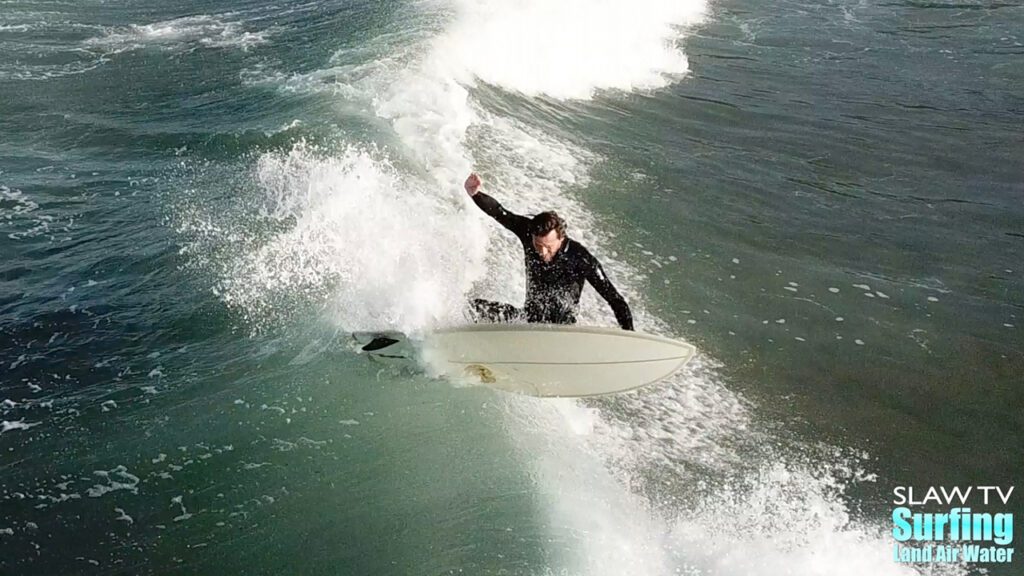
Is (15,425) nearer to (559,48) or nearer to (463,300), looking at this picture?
(463,300)

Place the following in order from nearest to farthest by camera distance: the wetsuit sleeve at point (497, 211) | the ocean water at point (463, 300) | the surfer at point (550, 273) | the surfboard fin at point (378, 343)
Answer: the ocean water at point (463, 300) < the surfer at point (550, 273) < the wetsuit sleeve at point (497, 211) < the surfboard fin at point (378, 343)

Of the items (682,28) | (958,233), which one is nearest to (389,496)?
(958,233)

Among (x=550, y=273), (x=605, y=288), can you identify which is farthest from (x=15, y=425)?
(x=605, y=288)

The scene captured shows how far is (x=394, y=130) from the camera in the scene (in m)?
13.4

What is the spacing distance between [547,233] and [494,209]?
908 mm

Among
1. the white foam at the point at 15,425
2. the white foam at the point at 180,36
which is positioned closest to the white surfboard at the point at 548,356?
the white foam at the point at 15,425

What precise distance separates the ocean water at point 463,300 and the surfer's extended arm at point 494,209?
117 centimetres

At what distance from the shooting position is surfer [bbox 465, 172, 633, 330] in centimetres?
663

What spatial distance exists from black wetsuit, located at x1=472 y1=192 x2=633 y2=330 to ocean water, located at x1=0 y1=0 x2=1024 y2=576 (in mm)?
946

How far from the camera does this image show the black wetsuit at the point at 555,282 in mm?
6707

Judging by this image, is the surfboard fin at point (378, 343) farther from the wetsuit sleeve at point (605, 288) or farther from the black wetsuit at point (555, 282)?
the wetsuit sleeve at point (605, 288)

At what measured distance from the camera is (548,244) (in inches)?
261

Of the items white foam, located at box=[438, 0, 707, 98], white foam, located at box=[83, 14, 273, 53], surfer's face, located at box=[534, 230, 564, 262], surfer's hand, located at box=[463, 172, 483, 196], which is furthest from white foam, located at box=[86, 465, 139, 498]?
white foam, located at box=[83, 14, 273, 53]

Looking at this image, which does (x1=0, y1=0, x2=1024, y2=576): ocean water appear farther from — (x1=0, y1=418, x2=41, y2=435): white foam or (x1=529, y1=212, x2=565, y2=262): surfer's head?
(x1=529, y1=212, x2=565, y2=262): surfer's head
